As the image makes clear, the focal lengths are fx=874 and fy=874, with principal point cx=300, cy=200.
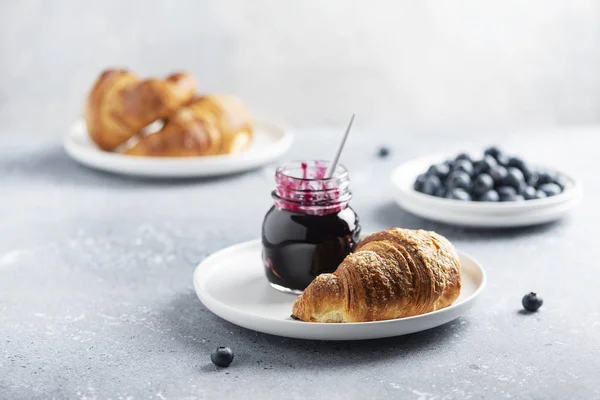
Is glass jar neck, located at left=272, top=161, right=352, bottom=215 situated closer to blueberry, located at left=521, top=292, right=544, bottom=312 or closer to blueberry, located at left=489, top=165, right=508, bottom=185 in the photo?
blueberry, located at left=521, top=292, right=544, bottom=312

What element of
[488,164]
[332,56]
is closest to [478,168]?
[488,164]

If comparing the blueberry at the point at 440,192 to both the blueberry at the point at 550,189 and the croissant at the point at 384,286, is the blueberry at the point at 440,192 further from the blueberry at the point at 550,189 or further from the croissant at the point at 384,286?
the croissant at the point at 384,286

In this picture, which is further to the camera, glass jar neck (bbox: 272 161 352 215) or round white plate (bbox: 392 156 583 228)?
round white plate (bbox: 392 156 583 228)

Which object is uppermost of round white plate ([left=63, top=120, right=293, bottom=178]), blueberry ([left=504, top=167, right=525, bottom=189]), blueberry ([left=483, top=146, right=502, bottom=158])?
blueberry ([left=483, top=146, right=502, bottom=158])

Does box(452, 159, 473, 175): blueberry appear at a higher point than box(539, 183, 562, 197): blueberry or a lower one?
higher

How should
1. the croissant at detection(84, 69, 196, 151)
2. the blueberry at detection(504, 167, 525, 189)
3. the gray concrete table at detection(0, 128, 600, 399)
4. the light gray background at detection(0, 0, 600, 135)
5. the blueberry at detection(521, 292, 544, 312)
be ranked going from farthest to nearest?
the light gray background at detection(0, 0, 600, 135) < the croissant at detection(84, 69, 196, 151) < the blueberry at detection(504, 167, 525, 189) < the blueberry at detection(521, 292, 544, 312) < the gray concrete table at detection(0, 128, 600, 399)

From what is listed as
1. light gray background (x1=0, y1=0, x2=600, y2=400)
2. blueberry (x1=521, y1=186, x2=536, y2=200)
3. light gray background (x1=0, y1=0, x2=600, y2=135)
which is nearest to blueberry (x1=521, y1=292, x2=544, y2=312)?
light gray background (x1=0, y1=0, x2=600, y2=400)

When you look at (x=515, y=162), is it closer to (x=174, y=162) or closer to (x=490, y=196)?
(x=490, y=196)

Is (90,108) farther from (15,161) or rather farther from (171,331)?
(171,331)
